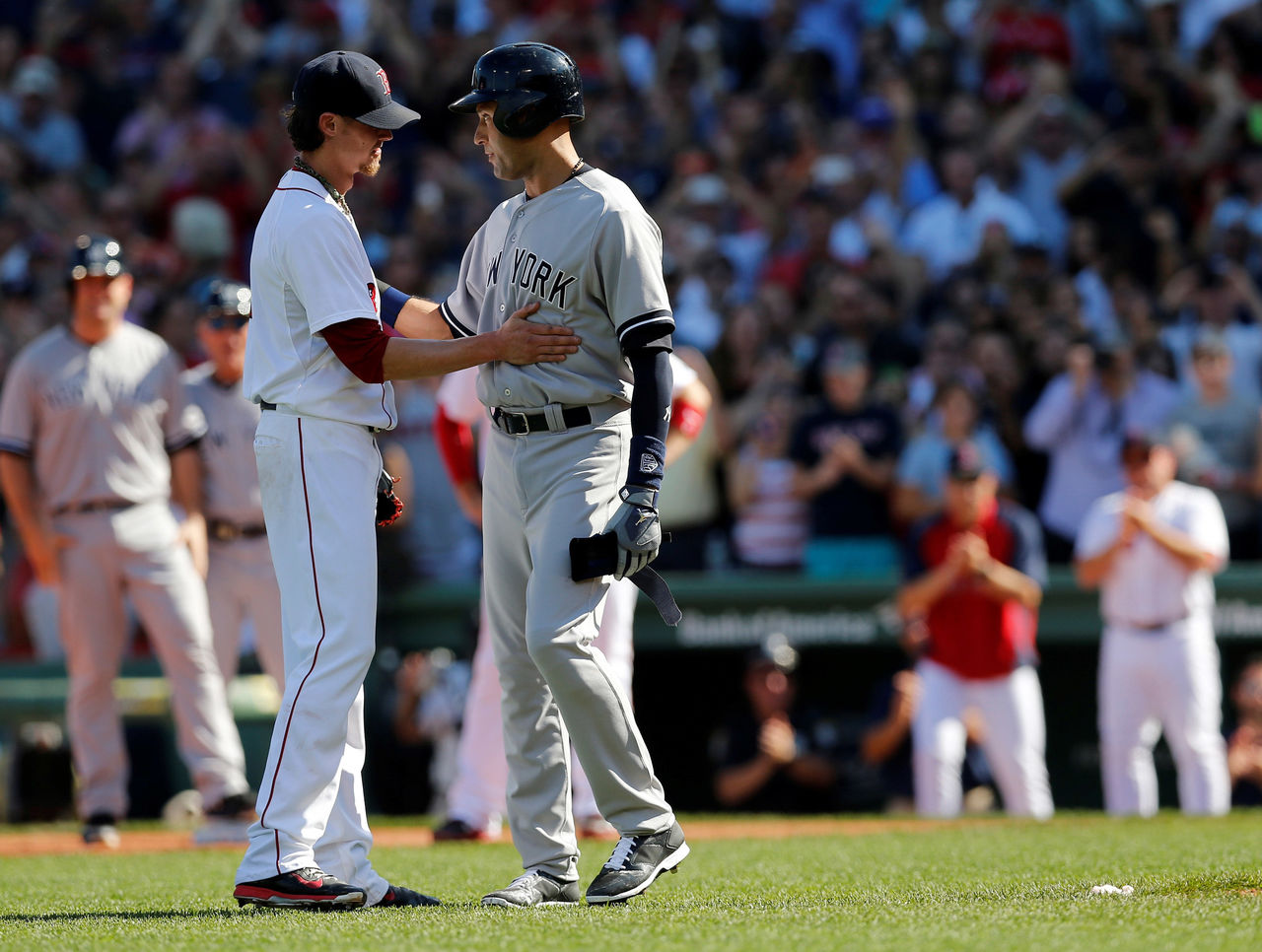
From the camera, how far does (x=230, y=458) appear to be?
720 centimetres

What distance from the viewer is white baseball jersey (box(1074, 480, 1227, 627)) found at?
831 centimetres

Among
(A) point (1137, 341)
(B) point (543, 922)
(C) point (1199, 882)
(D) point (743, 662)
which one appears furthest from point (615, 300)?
(A) point (1137, 341)

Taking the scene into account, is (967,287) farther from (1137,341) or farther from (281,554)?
(281,554)

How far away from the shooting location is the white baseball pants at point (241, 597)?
710 centimetres

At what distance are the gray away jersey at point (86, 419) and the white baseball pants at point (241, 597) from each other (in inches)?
17.9

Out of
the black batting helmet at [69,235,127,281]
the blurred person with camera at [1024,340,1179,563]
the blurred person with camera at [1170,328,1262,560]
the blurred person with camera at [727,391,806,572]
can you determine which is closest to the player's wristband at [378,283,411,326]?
the black batting helmet at [69,235,127,281]

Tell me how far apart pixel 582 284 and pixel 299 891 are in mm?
1606

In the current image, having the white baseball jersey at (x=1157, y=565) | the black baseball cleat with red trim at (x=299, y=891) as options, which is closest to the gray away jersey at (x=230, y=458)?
the black baseball cleat with red trim at (x=299, y=891)

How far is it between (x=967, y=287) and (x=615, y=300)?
6.70m

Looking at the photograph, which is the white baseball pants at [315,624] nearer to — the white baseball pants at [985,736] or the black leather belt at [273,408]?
the black leather belt at [273,408]

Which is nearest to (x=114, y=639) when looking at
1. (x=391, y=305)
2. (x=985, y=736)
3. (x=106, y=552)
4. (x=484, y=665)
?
(x=106, y=552)

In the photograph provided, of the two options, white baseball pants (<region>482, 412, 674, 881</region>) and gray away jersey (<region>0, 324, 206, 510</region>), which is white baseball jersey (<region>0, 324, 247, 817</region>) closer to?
gray away jersey (<region>0, 324, 206, 510</region>)

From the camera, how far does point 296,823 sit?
3.96 m

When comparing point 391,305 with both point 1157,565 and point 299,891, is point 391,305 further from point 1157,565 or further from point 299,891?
point 1157,565
